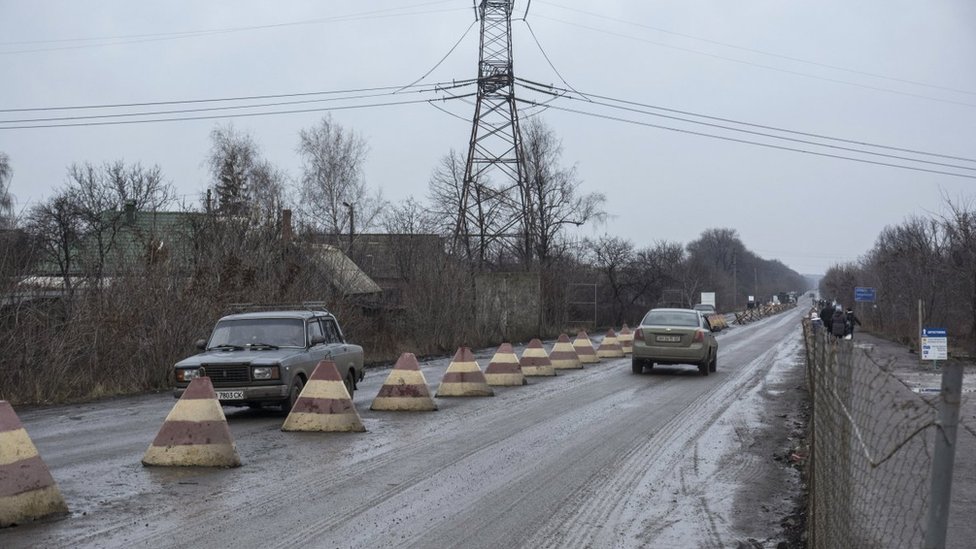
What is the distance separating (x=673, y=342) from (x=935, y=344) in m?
7.42

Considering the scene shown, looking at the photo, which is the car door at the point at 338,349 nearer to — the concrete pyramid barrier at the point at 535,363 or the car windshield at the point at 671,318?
the concrete pyramid barrier at the point at 535,363

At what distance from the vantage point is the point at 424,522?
7211mm

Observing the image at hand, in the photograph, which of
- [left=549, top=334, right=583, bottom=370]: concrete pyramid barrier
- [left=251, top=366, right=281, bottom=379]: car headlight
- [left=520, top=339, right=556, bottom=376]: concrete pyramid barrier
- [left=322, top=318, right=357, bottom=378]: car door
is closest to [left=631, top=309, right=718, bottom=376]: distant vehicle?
[left=549, top=334, right=583, bottom=370]: concrete pyramid barrier

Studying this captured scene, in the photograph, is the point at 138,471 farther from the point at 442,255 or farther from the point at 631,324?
the point at 631,324

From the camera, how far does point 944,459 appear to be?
278 centimetres

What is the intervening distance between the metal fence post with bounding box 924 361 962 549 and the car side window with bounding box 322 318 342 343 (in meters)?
14.1

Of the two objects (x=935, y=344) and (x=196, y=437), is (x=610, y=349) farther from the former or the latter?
(x=196, y=437)

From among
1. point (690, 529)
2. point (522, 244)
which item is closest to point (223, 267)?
point (690, 529)

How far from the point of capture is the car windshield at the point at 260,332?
1505cm

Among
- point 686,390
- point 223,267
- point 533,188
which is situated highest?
point 533,188

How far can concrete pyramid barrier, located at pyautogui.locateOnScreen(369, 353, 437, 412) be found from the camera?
15.0 m

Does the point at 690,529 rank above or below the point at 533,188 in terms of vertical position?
below

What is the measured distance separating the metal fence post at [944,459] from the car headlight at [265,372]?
11776 millimetres

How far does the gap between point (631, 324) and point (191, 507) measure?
199ft
